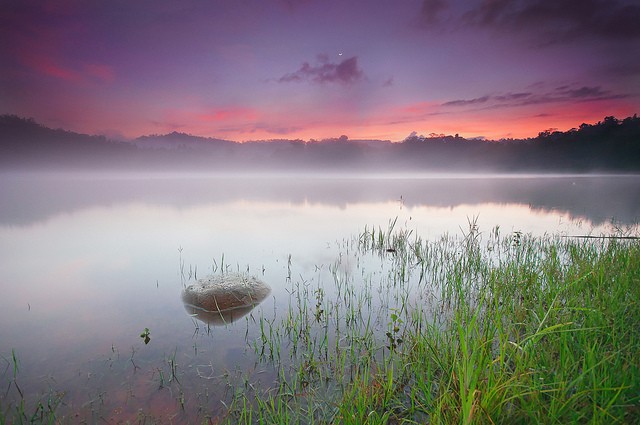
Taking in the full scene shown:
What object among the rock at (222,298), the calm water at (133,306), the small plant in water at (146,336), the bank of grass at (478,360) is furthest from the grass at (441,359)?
the small plant in water at (146,336)

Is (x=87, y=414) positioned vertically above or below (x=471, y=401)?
below

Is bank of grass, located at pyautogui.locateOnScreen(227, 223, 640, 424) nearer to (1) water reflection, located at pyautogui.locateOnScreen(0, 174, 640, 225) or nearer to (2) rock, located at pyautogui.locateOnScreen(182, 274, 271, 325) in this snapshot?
(2) rock, located at pyautogui.locateOnScreen(182, 274, 271, 325)

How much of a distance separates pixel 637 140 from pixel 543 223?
13985 cm

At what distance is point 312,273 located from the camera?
415 inches

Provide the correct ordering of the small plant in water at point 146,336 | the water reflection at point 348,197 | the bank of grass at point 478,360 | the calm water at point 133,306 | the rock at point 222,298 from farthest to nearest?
the water reflection at point 348,197, the rock at point 222,298, the small plant in water at point 146,336, the calm water at point 133,306, the bank of grass at point 478,360

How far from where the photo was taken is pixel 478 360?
3404 mm

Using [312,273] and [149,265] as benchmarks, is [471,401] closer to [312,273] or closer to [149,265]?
[312,273]

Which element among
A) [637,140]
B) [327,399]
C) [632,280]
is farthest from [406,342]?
[637,140]

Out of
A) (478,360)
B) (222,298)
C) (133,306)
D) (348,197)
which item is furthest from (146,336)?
(348,197)

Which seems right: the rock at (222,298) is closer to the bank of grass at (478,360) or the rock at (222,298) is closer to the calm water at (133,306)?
the calm water at (133,306)

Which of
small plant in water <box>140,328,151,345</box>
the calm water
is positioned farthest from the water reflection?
small plant in water <box>140,328,151,345</box>

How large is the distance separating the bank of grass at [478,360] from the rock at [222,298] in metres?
1.28

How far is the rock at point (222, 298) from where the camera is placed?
7.25 m

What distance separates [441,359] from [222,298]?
5.39 m
